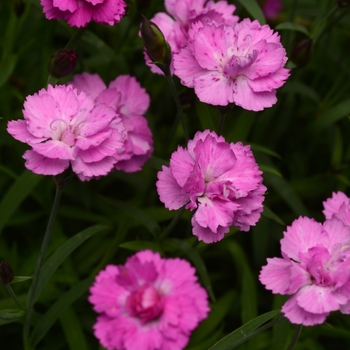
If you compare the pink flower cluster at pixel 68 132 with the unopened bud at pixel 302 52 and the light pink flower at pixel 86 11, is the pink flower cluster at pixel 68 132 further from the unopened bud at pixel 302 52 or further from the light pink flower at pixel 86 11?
the unopened bud at pixel 302 52

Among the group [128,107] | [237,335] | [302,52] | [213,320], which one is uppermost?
[302,52]

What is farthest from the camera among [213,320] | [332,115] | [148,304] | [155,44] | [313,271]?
[332,115]

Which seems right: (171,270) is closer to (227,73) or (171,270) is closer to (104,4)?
(227,73)

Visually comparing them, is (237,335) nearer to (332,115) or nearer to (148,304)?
(148,304)

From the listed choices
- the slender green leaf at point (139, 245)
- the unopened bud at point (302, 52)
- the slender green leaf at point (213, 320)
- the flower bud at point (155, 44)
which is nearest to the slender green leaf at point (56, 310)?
the slender green leaf at point (139, 245)

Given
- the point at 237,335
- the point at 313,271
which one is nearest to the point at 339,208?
the point at 313,271

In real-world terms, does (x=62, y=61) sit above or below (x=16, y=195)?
above
